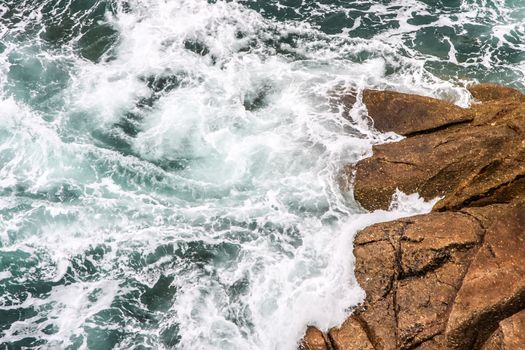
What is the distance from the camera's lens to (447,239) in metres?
9.88

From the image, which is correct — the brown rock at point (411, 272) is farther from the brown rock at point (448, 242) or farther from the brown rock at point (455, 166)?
the brown rock at point (455, 166)

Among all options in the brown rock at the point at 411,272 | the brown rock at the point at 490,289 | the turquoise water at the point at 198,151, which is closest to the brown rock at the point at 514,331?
the brown rock at the point at 490,289

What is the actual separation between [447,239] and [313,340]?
12.6 feet

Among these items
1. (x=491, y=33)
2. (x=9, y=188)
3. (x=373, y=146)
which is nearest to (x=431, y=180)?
(x=373, y=146)

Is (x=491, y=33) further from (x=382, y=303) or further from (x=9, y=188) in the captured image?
(x=9, y=188)

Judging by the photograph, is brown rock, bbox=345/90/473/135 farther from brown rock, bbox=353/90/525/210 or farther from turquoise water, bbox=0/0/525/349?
turquoise water, bbox=0/0/525/349

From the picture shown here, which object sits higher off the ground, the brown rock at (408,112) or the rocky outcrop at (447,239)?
the brown rock at (408,112)

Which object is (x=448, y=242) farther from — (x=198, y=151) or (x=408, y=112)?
(x=198, y=151)

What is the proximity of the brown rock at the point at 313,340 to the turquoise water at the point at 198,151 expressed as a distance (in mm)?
334

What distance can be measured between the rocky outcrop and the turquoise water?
2.40 ft

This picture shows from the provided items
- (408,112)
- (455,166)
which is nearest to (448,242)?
(455,166)

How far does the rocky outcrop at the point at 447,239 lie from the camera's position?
8586 mm

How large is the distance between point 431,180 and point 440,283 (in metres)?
3.62

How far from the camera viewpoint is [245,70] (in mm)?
17500
